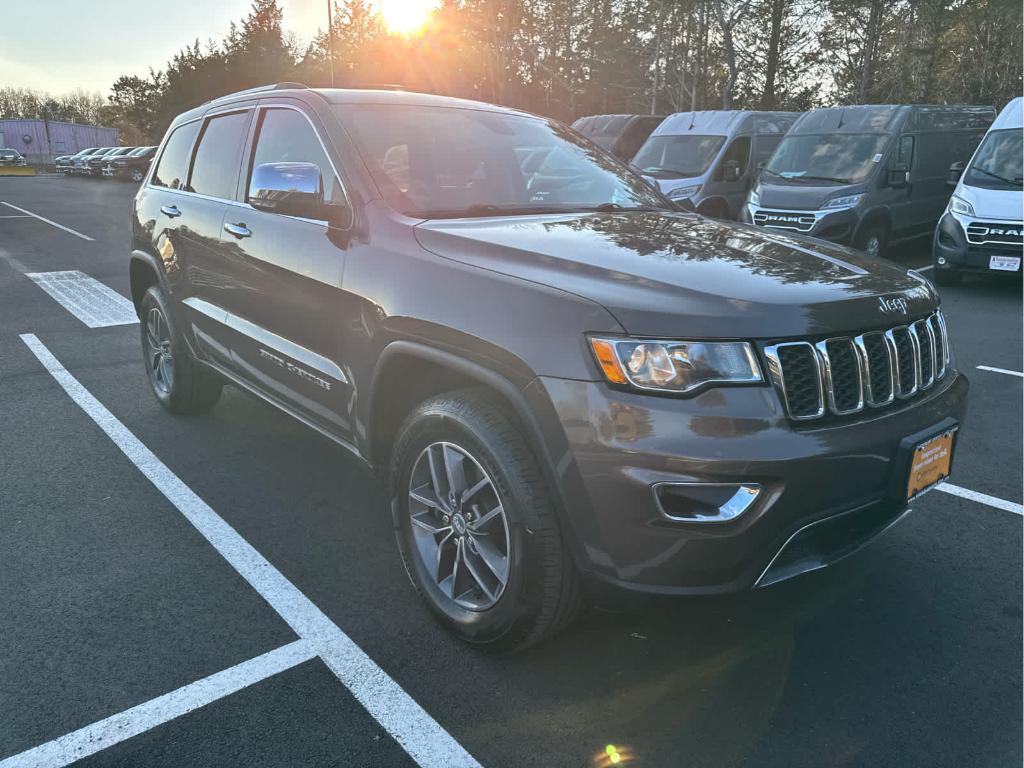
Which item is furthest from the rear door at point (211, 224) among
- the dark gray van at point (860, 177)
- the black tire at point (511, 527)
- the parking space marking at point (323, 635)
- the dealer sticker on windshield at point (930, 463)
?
the dark gray van at point (860, 177)

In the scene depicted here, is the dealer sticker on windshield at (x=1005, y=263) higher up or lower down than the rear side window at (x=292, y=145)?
lower down

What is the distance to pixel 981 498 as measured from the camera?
12.8ft

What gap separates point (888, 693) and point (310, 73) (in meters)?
51.0

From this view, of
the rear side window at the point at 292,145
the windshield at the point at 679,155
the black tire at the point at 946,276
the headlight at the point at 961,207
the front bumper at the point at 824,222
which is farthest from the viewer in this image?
the windshield at the point at 679,155

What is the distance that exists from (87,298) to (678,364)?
333 inches

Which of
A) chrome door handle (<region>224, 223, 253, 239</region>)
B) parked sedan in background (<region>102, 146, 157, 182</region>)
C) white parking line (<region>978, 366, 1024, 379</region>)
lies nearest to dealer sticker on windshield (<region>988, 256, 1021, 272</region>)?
white parking line (<region>978, 366, 1024, 379</region>)

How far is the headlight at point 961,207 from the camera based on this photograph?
9.43 meters

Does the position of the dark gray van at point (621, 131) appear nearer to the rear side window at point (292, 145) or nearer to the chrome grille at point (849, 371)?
the rear side window at point (292, 145)

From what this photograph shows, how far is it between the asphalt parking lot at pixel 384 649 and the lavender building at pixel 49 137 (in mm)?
89204

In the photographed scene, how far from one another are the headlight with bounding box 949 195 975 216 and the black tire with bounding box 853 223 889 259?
1072 millimetres

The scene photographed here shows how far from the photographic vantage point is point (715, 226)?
320 cm

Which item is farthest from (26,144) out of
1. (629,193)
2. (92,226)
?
(629,193)

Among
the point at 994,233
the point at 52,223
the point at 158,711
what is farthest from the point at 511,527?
the point at 52,223

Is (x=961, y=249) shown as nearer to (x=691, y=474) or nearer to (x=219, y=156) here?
(x=219, y=156)
